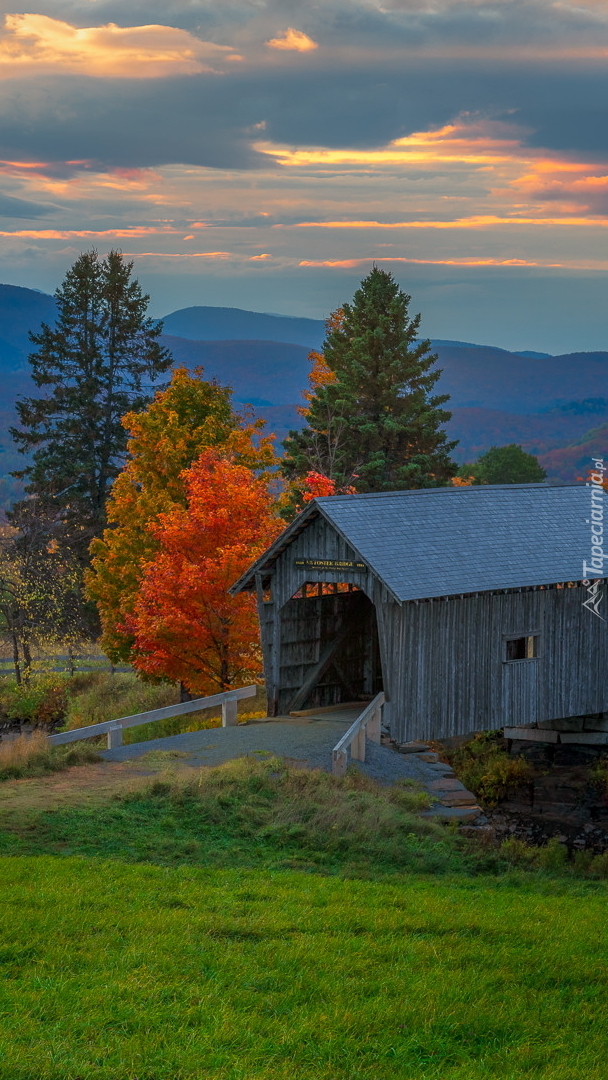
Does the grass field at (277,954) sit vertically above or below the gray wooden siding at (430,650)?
below

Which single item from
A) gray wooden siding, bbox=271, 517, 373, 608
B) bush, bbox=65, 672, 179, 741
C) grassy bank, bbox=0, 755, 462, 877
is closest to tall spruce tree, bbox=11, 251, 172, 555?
bush, bbox=65, 672, 179, 741

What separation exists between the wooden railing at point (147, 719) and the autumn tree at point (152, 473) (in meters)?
8.02

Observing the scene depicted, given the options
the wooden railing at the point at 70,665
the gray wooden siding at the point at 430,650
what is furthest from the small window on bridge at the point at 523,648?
the wooden railing at the point at 70,665

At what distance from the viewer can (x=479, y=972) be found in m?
8.84

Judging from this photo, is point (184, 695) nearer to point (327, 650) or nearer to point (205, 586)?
point (205, 586)

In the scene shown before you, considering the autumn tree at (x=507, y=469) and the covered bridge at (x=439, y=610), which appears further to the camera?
the autumn tree at (x=507, y=469)

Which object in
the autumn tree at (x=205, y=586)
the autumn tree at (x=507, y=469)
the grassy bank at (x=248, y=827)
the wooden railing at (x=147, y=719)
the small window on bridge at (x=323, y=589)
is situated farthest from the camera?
the autumn tree at (x=507, y=469)

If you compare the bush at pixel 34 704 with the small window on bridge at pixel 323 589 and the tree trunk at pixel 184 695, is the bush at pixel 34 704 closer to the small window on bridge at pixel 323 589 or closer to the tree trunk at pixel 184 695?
the tree trunk at pixel 184 695

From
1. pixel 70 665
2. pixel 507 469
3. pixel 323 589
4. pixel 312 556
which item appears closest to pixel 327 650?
pixel 323 589

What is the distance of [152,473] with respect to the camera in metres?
31.7

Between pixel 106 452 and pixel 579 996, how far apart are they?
4454 cm

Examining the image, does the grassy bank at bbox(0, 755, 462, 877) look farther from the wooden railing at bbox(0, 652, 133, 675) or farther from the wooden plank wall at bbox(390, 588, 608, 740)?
the wooden railing at bbox(0, 652, 133, 675)

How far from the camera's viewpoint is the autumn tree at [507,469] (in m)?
71.8

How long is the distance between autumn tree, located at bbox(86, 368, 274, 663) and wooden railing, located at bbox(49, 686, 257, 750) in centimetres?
802
